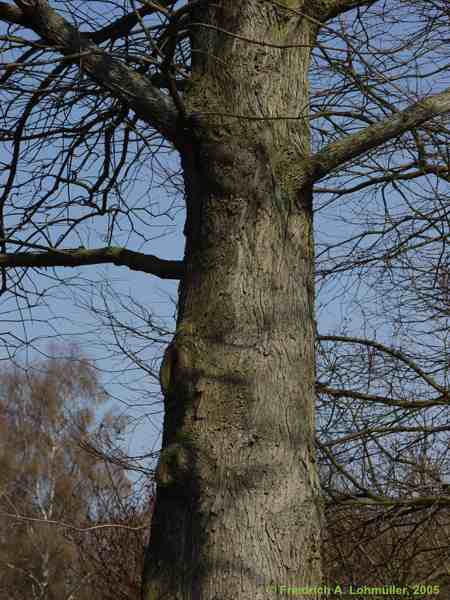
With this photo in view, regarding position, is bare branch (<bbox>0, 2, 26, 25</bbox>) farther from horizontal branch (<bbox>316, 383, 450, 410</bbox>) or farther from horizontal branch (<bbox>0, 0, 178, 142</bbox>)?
horizontal branch (<bbox>316, 383, 450, 410</bbox>)

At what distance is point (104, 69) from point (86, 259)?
804 millimetres

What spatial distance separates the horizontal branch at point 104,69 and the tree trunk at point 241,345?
0.13m

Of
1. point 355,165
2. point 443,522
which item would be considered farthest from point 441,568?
point 355,165

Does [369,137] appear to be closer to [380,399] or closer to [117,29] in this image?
[117,29]

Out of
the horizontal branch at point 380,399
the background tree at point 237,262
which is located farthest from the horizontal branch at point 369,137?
the horizontal branch at point 380,399

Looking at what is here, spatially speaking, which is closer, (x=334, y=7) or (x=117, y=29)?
(x=334, y=7)

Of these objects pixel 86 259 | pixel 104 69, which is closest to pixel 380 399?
pixel 86 259

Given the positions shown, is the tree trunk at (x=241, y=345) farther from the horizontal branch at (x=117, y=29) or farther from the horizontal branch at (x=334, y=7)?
the horizontal branch at (x=117, y=29)

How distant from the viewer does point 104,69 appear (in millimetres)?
2752

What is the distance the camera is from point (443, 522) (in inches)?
206

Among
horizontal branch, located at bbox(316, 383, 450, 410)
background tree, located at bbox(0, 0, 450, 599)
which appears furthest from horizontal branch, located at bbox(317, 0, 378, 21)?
horizontal branch, located at bbox(316, 383, 450, 410)

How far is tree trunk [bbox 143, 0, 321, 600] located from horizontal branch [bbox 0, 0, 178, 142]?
132mm

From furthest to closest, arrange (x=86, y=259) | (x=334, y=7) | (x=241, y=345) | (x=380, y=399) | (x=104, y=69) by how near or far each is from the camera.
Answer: (x=380, y=399) < (x=334, y=7) < (x=86, y=259) < (x=104, y=69) < (x=241, y=345)

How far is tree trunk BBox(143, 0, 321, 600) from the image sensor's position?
2.27 metres
